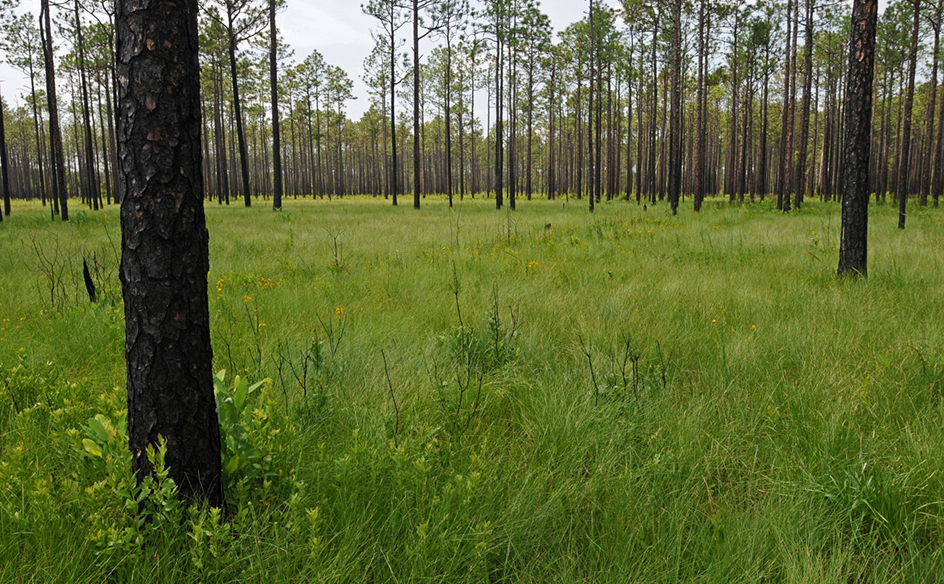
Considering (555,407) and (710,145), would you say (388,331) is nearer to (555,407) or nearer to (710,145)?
(555,407)

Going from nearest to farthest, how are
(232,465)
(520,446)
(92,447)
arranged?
(92,447) → (232,465) → (520,446)

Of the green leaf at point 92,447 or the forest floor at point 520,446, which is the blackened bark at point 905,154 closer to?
the forest floor at point 520,446

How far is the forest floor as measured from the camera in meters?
1.55

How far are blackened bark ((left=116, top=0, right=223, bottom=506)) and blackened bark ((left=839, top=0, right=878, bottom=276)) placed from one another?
6.63m

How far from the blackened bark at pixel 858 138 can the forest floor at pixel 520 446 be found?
0.87 meters

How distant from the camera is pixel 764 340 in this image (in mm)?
3527

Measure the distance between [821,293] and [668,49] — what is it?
2546 cm

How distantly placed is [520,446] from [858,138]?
608cm

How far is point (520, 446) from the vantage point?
2.27 meters

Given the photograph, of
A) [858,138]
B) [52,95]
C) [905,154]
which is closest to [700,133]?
[905,154]

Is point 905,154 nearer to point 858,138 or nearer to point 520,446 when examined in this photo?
point 858,138

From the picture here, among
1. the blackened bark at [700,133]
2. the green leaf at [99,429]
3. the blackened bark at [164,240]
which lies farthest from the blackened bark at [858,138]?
the blackened bark at [700,133]

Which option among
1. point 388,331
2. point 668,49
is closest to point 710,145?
point 668,49

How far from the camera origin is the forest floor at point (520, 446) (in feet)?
5.09
